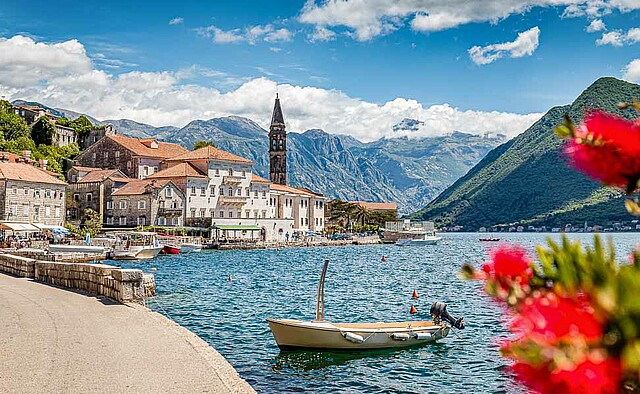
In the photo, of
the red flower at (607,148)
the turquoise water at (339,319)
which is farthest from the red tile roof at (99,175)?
the red flower at (607,148)

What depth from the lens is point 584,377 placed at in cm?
174

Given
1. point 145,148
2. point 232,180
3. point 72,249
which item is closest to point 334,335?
point 72,249

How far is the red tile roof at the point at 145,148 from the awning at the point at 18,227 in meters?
35.9

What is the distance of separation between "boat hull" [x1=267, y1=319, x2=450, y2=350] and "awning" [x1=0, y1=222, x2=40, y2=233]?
6029cm

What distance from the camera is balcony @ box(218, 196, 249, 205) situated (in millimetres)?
104812

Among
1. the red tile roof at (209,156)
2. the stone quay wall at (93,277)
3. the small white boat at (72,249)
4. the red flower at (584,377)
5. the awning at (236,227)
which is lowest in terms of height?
the small white boat at (72,249)

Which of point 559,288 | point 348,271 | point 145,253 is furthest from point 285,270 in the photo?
point 559,288

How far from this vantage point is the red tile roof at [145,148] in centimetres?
11156

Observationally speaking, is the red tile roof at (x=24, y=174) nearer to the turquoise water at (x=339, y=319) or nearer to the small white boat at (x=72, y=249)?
the small white boat at (x=72, y=249)

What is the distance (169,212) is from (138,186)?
20.2 feet

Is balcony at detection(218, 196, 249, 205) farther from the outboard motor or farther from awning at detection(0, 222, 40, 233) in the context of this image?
the outboard motor

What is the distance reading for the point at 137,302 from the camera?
21062 mm

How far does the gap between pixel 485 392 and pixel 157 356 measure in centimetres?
840

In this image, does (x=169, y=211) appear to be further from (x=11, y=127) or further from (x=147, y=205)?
(x=11, y=127)
